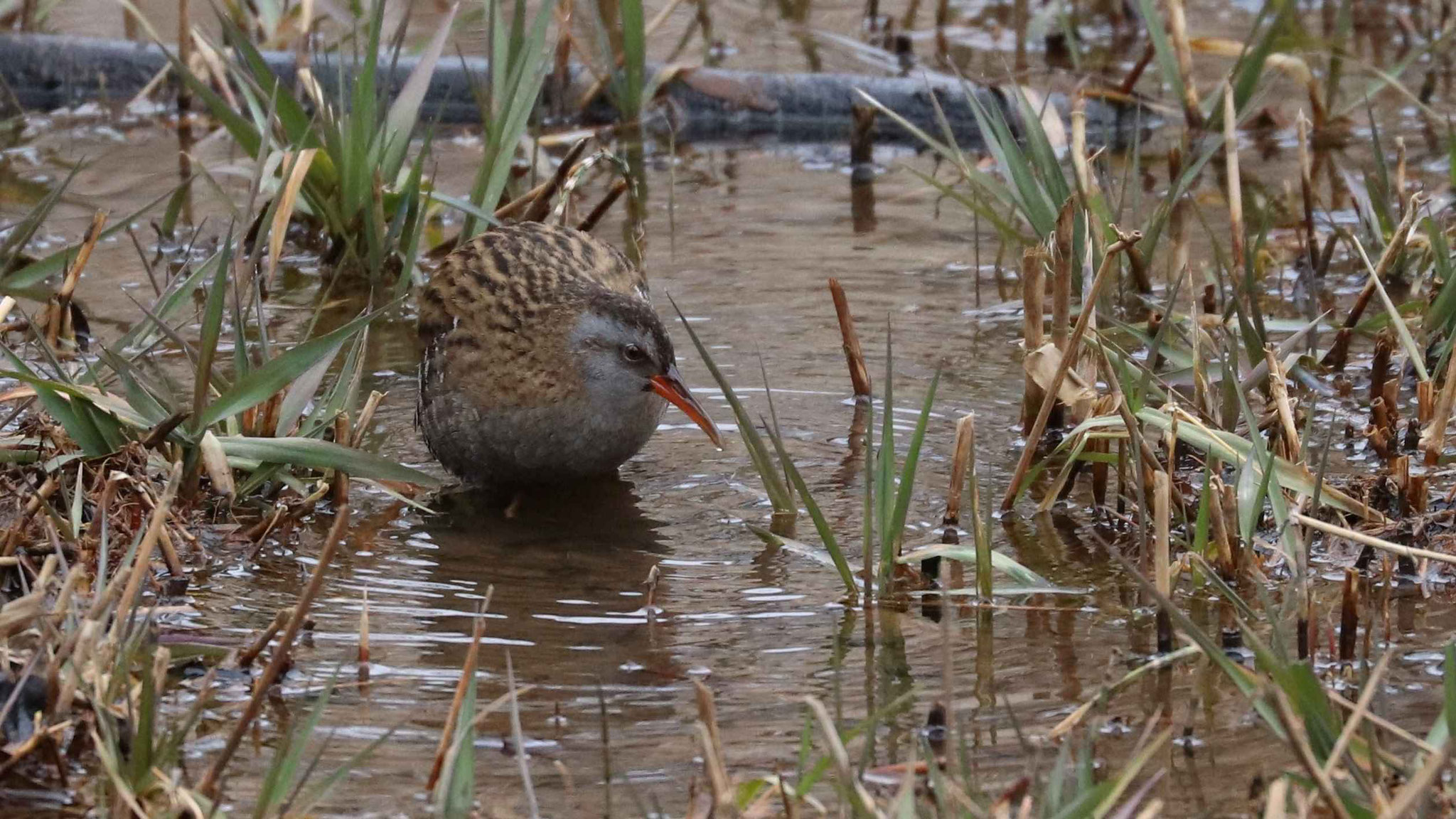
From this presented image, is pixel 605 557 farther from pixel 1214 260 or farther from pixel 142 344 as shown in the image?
pixel 1214 260

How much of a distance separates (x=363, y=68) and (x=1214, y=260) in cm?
238

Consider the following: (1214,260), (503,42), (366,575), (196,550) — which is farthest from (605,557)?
(1214,260)

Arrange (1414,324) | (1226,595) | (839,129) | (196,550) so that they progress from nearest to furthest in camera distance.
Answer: (1226,595) < (196,550) < (1414,324) < (839,129)

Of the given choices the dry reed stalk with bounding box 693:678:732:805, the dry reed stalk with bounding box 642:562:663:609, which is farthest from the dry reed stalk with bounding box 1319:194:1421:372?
the dry reed stalk with bounding box 693:678:732:805

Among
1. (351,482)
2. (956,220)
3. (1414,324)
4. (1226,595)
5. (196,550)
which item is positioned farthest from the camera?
(956,220)

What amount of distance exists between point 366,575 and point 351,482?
19.8 inches

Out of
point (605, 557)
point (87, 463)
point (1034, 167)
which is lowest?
point (605, 557)

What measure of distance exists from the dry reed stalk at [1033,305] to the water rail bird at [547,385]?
0.68 m

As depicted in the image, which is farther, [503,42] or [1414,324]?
[503,42]

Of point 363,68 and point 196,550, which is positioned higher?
point 363,68

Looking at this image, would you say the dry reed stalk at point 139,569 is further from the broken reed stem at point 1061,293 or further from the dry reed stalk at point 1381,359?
the dry reed stalk at point 1381,359

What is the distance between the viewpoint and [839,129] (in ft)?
23.5

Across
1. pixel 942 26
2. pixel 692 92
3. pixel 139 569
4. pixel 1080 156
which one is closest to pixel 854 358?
pixel 1080 156

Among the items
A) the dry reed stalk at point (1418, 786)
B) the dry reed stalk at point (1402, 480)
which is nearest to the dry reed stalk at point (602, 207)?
the dry reed stalk at point (1402, 480)
